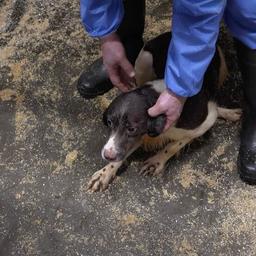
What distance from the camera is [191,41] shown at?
147 centimetres

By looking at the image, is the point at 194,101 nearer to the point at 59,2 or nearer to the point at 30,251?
the point at 30,251

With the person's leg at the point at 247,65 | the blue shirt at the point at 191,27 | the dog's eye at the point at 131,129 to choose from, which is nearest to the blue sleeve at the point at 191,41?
the blue shirt at the point at 191,27

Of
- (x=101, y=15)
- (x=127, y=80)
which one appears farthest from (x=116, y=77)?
(x=101, y=15)

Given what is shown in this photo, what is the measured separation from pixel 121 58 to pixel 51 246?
27.7 inches

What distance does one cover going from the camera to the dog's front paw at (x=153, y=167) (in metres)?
2.03

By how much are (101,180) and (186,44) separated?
725mm

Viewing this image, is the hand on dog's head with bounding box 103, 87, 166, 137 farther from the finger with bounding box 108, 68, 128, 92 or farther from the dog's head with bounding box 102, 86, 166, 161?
the finger with bounding box 108, 68, 128, 92

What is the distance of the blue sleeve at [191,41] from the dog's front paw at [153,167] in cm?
51

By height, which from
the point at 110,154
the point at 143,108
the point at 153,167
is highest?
the point at 143,108

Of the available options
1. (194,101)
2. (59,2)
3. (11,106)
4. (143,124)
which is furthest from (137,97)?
(59,2)

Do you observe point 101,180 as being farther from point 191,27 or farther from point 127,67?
point 191,27

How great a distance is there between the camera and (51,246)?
1866 mm

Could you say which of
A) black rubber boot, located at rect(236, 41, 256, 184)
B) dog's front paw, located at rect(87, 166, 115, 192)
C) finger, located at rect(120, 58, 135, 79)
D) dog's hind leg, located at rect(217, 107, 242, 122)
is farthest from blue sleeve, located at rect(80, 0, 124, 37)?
dog's hind leg, located at rect(217, 107, 242, 122)

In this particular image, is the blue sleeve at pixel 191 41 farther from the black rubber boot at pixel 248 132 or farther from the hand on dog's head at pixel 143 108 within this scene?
the black rubber boot at pixel 248 132
